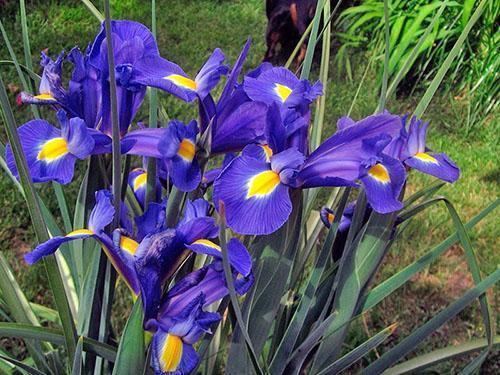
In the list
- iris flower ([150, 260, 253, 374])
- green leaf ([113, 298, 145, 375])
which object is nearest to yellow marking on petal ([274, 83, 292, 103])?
iris flower ([150, 260, 253, 374])

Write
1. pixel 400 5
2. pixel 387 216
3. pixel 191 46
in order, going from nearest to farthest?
1. pixel 387 216
2. pixel 400 5
3. pixel 191 46

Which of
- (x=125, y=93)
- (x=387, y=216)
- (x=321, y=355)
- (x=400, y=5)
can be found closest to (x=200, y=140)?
(x=125, y=93)

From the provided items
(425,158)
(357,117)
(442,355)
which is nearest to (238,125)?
(425,158)

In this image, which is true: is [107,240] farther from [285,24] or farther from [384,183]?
[285,24]

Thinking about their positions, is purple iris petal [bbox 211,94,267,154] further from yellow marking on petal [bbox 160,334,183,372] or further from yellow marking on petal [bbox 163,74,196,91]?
yellow marking on petal [bbox 160,334,183,372]

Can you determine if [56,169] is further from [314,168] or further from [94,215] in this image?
[314,168]

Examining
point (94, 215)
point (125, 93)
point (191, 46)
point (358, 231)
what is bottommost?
point (191, 46)
